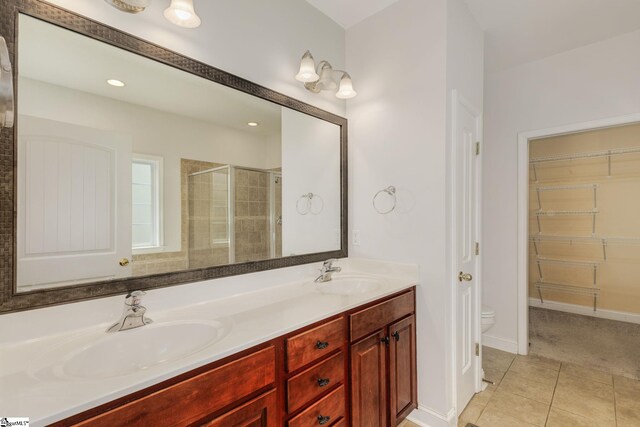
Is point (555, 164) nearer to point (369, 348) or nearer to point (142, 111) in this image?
point (369, 348)

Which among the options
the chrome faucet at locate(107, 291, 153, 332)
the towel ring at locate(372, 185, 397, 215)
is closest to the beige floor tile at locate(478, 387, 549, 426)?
the towel ring at locate(372, 185, 397, 215)

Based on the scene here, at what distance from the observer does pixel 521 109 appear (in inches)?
113

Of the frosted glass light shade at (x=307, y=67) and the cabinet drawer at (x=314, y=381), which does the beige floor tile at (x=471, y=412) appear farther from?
the frosted glass light shade at (x=307, y=67)

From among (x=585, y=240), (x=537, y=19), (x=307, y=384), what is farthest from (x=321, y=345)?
(x=585, y=240)

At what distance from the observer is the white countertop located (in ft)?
2.38

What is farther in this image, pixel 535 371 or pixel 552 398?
pixel 535 371

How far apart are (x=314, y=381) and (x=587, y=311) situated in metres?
4.30

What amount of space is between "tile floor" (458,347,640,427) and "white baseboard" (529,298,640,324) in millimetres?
1780

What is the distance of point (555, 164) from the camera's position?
13.0 ft

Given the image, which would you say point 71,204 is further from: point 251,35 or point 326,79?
point 326,79

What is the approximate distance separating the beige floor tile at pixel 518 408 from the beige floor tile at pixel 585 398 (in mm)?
126

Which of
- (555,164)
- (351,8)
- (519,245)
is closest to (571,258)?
(555,164)

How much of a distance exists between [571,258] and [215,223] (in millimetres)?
4479

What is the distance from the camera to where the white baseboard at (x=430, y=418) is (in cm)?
181
